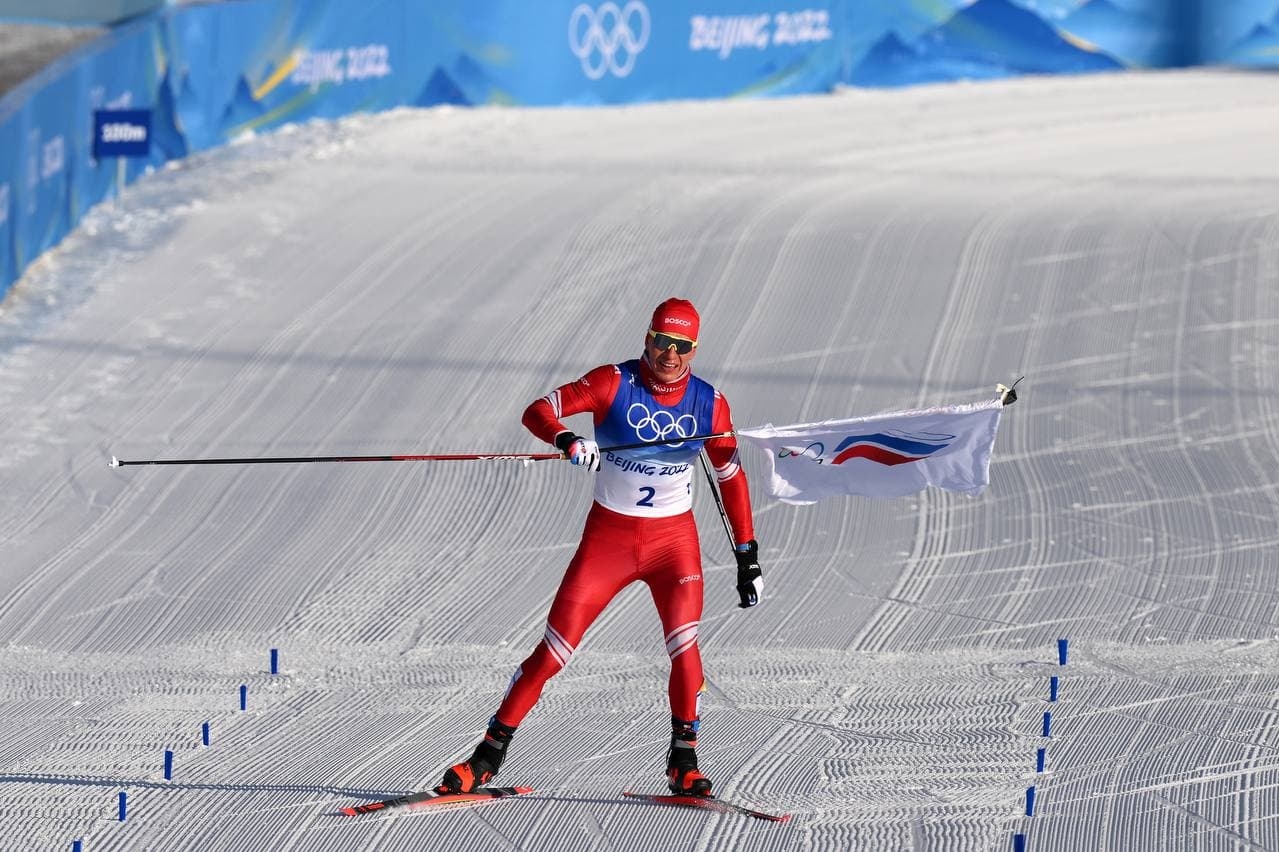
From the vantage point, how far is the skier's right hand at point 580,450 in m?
5.68

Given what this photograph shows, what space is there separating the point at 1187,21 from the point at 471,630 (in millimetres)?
16944

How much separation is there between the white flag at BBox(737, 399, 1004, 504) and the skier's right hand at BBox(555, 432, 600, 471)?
2.40 ft

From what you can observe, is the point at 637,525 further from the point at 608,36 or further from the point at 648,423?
the point at 608,36

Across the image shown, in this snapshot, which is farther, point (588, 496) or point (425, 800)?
point (588, 496)

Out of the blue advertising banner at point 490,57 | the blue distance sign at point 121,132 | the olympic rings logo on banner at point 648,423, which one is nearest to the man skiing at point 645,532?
the olympic rings logo on banner at point 648,423

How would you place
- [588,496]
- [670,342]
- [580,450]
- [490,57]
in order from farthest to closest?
[490,57]
[588,496]
[670,342]
[580,450]

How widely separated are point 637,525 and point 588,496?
3729 millimetres

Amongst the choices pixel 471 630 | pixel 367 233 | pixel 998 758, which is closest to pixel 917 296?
pixel 367 233

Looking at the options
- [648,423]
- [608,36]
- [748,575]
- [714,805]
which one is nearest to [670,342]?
[648,423]

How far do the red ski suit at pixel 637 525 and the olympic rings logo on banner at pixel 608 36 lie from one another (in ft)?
41.8

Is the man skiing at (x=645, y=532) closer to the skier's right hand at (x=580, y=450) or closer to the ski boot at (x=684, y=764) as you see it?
the ski boot at (x=684, y=764)

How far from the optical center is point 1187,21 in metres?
22.1

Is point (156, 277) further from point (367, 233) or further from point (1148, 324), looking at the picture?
point (1148, 324)

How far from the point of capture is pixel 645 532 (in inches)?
239
